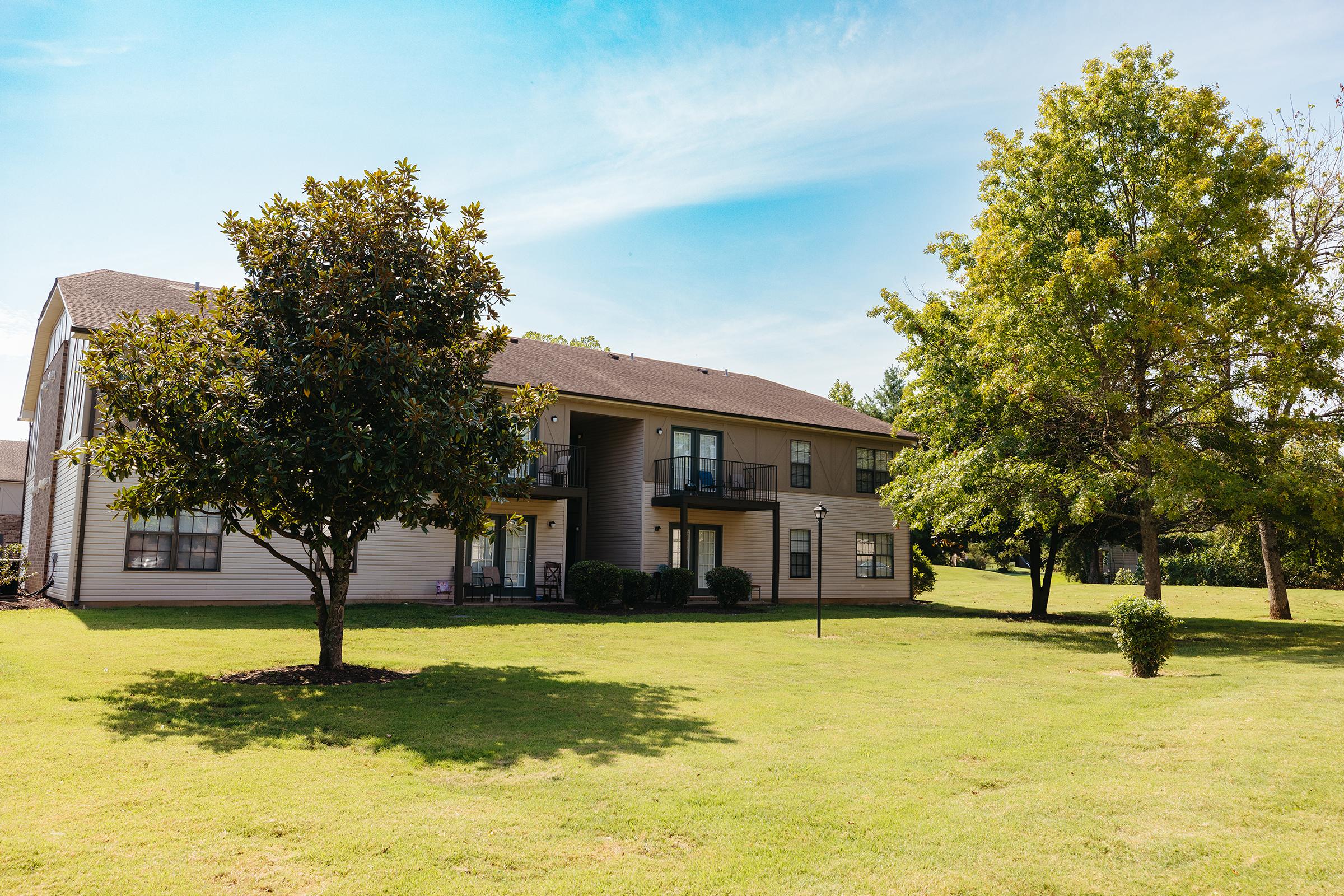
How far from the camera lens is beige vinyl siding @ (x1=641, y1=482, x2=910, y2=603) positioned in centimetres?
2317

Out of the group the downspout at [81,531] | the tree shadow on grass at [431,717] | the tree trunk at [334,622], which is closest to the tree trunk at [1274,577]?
the tree shadow on grass at [431,717]

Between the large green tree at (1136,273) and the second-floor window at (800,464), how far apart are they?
26.8ft

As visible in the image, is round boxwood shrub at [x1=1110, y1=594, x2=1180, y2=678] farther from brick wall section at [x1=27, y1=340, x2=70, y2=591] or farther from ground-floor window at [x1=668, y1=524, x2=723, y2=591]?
brick wall section at [x1=27, y1=340, x2=70, y2=591]

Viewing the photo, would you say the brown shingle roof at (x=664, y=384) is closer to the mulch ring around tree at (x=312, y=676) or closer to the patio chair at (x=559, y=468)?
the patio chair at (x=559, y=468)

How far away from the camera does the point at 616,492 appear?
23922 millimetres

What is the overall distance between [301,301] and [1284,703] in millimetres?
11200

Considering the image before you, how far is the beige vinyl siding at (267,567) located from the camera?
16.4 meters

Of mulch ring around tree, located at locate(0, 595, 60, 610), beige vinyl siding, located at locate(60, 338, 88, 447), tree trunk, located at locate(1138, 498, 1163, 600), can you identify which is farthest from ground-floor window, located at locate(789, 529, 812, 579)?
mulch ring around tree, located at locate(0, 595, 60, 610)

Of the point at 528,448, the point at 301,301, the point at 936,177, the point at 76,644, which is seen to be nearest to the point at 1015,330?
the point at 936,177

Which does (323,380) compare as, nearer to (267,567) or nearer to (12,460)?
(267,567)

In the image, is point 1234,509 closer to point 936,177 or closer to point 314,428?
point 936,177

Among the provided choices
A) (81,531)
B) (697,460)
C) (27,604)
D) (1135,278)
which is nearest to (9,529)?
(27,604)

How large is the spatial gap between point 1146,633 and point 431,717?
9.11 meters

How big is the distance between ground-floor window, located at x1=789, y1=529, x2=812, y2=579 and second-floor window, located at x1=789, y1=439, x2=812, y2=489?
1.41 metres
